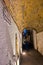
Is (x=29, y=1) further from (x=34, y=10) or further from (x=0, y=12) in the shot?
(x=0, y=12)

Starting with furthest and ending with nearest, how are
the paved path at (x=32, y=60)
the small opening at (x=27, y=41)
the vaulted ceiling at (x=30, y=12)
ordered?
the small opening at (x=27, y=41) < the paved path at (x=32, y=60) < the vaulted ceiling at (x=30, y=12)

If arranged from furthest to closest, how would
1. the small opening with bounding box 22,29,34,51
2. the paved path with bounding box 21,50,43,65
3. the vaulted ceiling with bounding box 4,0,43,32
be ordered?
1. the small opening with bounding box 22,29,34,51
2. the paved path with bounding box 21,50,43,65
3. the vaulted ceiling with bounding box 4,0,43,32

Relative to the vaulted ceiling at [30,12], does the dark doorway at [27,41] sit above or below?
below

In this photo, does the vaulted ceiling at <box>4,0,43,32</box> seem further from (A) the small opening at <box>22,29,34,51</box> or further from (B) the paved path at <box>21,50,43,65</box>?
(A) the small opening at <box>22,29,34,51</box>

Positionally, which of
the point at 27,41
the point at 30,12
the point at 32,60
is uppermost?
the point at 30,12

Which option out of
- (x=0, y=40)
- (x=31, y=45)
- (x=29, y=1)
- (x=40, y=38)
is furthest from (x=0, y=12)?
(x=31, y=45)

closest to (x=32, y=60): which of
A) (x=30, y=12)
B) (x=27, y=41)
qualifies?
(x=30, y=12)

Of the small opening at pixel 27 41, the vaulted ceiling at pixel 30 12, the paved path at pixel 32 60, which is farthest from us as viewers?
the small opening at pixel 27 41

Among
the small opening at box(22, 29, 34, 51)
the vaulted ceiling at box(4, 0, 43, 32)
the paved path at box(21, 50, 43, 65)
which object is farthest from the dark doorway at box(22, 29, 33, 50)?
the vaulted ceiling at box(4, 0, 43, 32)

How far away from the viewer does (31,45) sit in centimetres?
1365

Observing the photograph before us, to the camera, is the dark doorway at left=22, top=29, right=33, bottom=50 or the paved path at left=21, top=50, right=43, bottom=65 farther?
the dark doorway at left=22, top=29, right=33, bottom=50

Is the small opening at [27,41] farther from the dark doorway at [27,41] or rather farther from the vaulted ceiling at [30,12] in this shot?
the vaulted ceiling at [30,12]

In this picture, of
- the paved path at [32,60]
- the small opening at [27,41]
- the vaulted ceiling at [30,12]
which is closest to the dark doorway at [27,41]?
the small opening at [27,41]

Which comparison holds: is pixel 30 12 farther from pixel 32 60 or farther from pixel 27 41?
pixel 27 41
